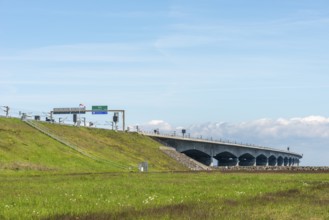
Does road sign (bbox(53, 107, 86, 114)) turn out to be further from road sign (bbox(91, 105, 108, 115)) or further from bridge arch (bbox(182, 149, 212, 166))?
bridge arch (bbox(182, 149, 212, 166))

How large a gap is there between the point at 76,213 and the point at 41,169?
4896 cm

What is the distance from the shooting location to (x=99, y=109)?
137 meters

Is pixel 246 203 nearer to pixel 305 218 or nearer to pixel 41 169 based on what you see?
pixel 305 218

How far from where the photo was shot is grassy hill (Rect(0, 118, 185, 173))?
7025 cm

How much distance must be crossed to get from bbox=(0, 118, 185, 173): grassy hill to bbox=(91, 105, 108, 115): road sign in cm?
1407

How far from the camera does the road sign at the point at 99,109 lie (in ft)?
448

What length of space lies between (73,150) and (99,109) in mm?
50917

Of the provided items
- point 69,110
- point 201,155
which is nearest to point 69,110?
point 69,110

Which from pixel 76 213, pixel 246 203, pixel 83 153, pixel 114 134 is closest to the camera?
pixel 76 213

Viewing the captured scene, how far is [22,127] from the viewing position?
90.8 metres

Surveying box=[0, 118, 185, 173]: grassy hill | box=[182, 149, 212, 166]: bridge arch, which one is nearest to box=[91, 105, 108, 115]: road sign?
Answer: box=[0, 118, 185, 173]: grassy hill

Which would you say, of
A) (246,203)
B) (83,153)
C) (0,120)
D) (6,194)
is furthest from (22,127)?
(246,203)

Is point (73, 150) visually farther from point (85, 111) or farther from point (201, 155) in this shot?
point (201, 155)

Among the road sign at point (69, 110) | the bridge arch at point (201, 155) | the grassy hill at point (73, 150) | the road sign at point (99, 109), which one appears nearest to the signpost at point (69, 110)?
the road sign at point (69, 110)
